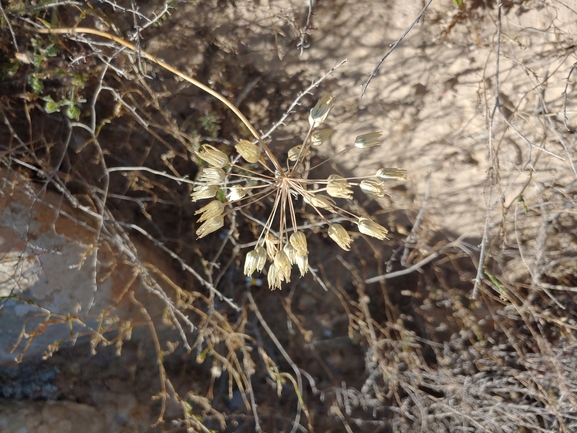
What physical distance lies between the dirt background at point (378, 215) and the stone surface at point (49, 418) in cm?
6

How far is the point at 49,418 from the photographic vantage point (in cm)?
238

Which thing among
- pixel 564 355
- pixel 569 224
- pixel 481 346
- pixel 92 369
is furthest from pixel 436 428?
pixel 92 369

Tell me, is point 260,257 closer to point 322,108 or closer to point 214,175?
point 214,175

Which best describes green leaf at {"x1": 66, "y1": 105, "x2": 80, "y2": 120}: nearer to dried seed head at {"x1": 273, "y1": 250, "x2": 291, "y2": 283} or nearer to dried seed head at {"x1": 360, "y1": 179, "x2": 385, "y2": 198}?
dried seed head at {"x1": 273, "y1": 250, "x2": 291, "y2": 283}

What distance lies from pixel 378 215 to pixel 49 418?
2187mm

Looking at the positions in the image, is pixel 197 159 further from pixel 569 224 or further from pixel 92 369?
pixel 569 224

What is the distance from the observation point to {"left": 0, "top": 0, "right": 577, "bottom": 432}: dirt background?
6.63 feet

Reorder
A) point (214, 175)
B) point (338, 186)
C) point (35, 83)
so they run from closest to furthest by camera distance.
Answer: point (338, 186), point (214, 175), point (35, 83)

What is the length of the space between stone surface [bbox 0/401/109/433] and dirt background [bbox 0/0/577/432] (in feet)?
0.21

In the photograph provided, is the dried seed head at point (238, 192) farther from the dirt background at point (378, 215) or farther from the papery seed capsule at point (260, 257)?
the dirt background at point (378, 215)

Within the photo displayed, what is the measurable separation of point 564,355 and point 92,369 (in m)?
2.63

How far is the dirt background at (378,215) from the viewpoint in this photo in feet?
6.63

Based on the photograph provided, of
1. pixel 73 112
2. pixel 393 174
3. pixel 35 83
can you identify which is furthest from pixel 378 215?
pixel 35 83

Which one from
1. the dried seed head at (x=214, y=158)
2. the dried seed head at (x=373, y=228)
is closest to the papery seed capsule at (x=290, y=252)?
the dried seed head at (x=373, y=228)
